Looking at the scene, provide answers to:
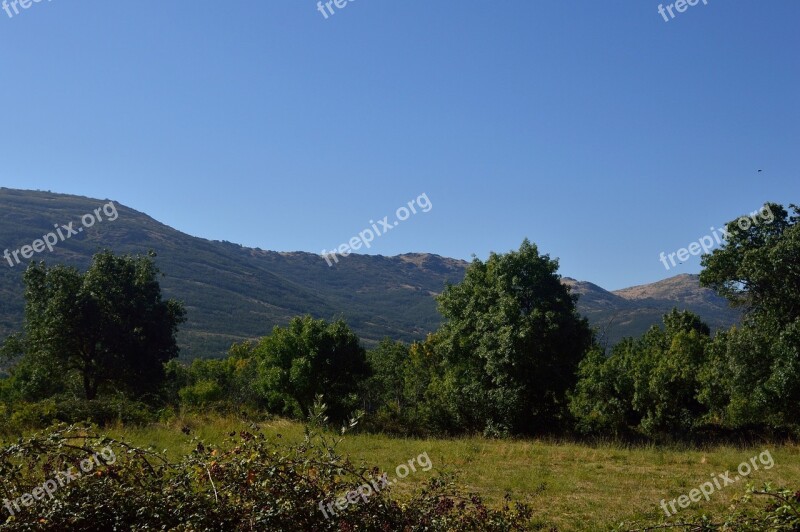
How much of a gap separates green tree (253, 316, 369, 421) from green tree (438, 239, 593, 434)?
4.80m

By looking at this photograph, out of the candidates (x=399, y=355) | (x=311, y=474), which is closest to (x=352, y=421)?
(x=311, y=474)

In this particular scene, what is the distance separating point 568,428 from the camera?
95.5ft

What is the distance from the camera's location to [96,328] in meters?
29.1

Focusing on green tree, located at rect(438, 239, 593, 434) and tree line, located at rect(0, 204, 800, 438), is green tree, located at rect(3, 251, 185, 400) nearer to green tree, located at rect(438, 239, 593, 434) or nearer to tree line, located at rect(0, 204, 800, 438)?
tree line, located at rect(0, 204, 800, 438)

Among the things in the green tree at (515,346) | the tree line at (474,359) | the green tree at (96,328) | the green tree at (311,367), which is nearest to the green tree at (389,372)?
the tree line at (474,359)

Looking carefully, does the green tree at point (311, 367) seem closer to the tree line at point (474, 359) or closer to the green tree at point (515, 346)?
the tree line at point (474, 359)

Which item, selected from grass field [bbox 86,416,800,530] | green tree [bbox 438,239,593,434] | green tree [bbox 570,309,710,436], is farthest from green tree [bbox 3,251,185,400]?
green tree [bbox 570,309,710,436]

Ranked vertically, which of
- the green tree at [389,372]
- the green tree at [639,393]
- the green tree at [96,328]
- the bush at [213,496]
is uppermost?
the green tree at [96,328]

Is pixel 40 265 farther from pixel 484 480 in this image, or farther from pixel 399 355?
pixel 399 355

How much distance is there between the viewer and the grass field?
33.3 ft

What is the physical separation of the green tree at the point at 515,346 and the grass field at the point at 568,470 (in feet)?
17.4

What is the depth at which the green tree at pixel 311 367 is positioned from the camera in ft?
95.5

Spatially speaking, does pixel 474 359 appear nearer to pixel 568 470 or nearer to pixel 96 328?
pixel 568 470

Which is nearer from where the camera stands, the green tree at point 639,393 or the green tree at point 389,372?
the green tree at point 639,393
